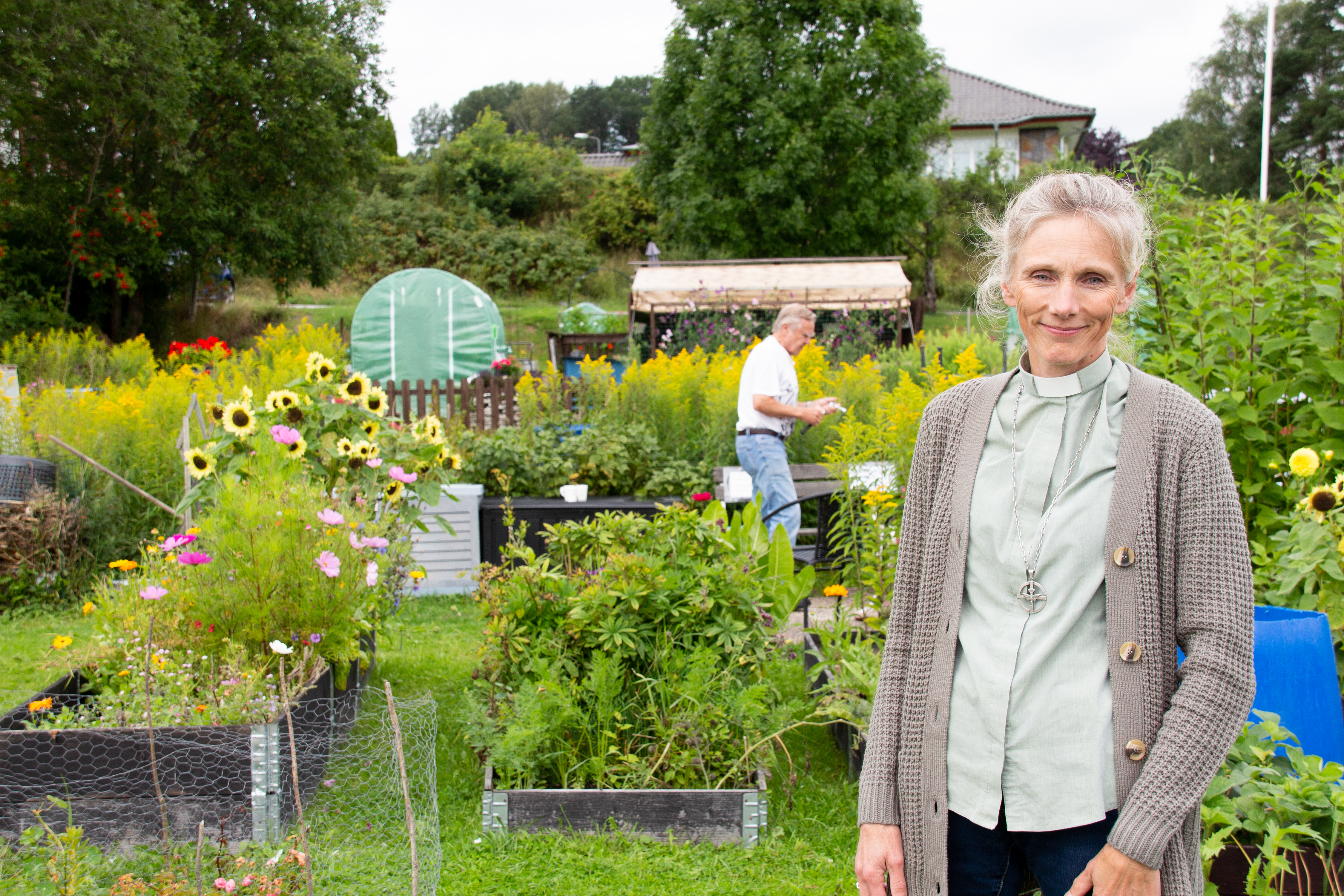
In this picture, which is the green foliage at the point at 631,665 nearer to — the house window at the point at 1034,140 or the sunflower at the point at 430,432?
the sunflower at the point at 430,432

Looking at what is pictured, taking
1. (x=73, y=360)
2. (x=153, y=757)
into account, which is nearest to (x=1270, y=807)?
(x=153, y=757)

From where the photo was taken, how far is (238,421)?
3934mm

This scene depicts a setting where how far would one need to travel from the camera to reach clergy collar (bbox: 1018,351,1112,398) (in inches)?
52.7

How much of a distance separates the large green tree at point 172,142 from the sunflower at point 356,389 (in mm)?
10883

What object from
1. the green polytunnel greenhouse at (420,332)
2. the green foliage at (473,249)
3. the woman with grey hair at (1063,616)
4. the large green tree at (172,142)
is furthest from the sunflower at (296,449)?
the green foliage at (473,249)

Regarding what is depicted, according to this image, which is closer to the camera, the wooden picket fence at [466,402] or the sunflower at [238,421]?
the sunflower at [238,421]

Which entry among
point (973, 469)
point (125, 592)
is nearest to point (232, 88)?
point (125, 592)

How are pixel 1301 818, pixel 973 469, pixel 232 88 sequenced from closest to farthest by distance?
pixel 973 469 < pixel 1301 818 < pixel 232 88

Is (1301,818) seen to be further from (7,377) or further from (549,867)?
(7,377)

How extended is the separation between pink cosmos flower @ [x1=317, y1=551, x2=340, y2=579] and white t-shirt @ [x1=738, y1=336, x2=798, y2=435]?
123 inches

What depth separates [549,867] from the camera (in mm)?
2764

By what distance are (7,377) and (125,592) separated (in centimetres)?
614

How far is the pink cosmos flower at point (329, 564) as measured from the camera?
3.05 metres

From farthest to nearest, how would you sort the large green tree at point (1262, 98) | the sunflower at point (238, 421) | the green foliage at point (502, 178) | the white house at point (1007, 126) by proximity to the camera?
the white house at point (1007, 126), the green foliage at point (502, 178), the large green tree at point (1262, 98), the sunflower at point (238, 421)
